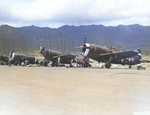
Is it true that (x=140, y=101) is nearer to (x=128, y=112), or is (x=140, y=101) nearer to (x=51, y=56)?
(x=128, y=112)

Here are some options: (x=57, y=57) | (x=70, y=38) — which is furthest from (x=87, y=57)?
(x=70, y=38)

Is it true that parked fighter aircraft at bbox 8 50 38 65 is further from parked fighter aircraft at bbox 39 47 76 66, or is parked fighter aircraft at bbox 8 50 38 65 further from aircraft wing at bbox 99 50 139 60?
aircraft wing at bbox 99 50 139 60

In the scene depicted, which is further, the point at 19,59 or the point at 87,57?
the point at 19,59

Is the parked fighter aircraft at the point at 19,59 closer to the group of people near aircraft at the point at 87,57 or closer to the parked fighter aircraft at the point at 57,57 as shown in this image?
the group of people near aircraft at the point at 87,57

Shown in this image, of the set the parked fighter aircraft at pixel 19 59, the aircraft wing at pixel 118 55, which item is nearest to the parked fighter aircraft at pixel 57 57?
the parked fighter aircraft at pixel 19 59

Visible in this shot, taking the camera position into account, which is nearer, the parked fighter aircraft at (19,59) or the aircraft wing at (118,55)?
the aircraft wing at (118,55)

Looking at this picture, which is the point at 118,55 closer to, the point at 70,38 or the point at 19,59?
the point at 19,59

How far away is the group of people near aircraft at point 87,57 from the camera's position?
29125 millimetres

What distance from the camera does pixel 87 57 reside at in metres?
30.8

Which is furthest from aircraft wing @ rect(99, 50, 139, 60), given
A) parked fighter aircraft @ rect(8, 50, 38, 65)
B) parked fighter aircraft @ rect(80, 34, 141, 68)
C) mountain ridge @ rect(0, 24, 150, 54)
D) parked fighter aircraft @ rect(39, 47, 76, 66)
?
mountain ridge @ rect(0, 24, 150, 54)

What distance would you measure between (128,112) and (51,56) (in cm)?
3523

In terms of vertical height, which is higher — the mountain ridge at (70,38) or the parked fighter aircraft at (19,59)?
the mountain ridge at (70,38)

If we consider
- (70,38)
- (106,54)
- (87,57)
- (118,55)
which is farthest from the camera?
(70,38)

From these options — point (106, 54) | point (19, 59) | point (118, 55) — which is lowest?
point (19, 59)
